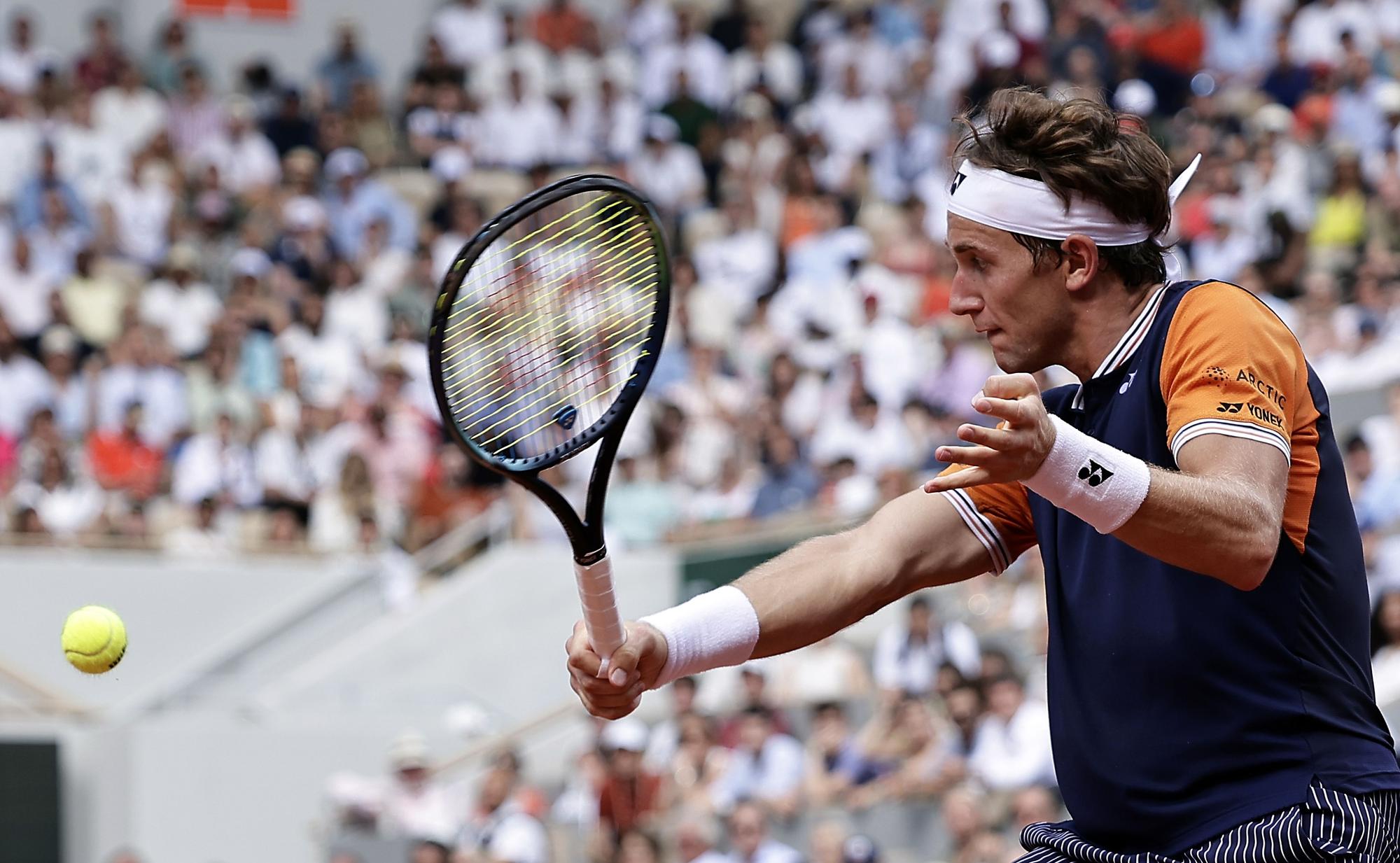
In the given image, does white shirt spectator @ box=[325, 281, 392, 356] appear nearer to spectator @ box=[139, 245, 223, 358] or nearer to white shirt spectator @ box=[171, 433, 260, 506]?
spectator @ box=[139, 245, 223, 358]

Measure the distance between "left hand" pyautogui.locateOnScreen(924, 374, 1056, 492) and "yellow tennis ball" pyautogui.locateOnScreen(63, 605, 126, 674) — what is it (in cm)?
349

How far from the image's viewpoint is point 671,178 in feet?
61.2

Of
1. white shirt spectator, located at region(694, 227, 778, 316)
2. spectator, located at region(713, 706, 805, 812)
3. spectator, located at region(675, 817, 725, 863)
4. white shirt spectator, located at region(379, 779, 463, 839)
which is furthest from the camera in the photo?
white shirt spectator, located at region(694, 227, 778, 316)

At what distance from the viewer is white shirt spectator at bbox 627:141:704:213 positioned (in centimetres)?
1856

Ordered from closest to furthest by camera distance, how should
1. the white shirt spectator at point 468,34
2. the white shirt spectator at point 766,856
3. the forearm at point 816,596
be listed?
the forearm at point 816,596 → the white shirt spectator at point 766,856 → the white shirt spectator at point 468,34

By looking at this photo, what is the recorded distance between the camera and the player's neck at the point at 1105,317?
13.0ft

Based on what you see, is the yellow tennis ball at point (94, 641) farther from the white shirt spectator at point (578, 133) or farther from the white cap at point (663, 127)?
the white shirt spectator at point (578, 133)

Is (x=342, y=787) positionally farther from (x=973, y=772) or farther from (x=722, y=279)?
(x=722, y=279)

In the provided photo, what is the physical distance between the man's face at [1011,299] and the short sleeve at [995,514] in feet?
1.06

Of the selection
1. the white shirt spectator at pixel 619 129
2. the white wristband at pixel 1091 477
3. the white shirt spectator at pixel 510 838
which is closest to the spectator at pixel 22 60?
the white shirt spectator at pixel 619 129

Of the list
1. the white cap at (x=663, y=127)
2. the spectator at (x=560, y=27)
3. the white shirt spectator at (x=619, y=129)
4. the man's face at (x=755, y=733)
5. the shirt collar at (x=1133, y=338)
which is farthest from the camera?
the spectator at (x=560, y=27)

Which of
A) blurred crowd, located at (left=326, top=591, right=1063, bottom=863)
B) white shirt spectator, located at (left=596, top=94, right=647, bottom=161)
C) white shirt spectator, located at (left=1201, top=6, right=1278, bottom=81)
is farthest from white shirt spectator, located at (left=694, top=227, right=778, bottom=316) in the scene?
blurred crowd, located at (left=326, top=591, right=1063, bottom=863)

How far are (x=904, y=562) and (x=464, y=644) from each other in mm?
11545

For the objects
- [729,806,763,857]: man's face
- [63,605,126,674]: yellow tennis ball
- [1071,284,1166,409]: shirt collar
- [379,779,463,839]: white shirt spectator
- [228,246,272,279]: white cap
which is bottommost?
[379,779,463,839]: white shirt spectator
